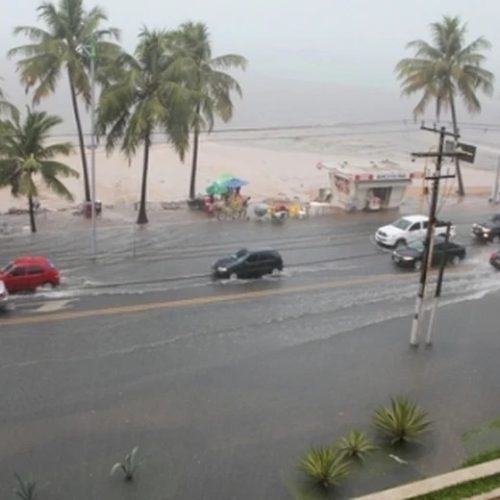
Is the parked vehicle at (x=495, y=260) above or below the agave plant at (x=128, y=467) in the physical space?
below

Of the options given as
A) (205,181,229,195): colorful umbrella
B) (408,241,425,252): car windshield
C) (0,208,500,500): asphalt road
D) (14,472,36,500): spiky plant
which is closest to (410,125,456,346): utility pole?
(0,208,500,500): asphalt road

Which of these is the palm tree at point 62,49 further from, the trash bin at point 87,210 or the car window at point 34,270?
the car window at point 34,270

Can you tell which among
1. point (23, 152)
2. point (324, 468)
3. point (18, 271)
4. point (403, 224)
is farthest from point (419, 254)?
point (23, 152)

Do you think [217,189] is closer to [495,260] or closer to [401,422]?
[495,260]

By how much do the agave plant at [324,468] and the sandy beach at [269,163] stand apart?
1144 inches

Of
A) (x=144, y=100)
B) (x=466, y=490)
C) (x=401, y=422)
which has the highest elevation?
(x=144, y=100)

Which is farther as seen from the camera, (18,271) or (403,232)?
(403,232)

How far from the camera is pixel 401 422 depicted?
1530cm

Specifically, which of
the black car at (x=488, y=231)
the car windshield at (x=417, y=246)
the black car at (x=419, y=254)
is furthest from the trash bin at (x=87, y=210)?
the black car at (x=488, y=231)

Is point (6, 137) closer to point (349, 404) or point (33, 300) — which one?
point (33, 300)

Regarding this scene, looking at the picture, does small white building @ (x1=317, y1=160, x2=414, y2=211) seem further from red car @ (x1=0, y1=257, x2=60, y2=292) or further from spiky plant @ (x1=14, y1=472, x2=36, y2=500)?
spiky plant @ (x1=14, y1=472, x2=36, y2=500)

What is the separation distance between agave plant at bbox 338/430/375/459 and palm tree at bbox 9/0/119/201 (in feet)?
90.8

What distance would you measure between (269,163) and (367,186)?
26731 mm

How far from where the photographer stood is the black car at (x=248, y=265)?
90.7ft
